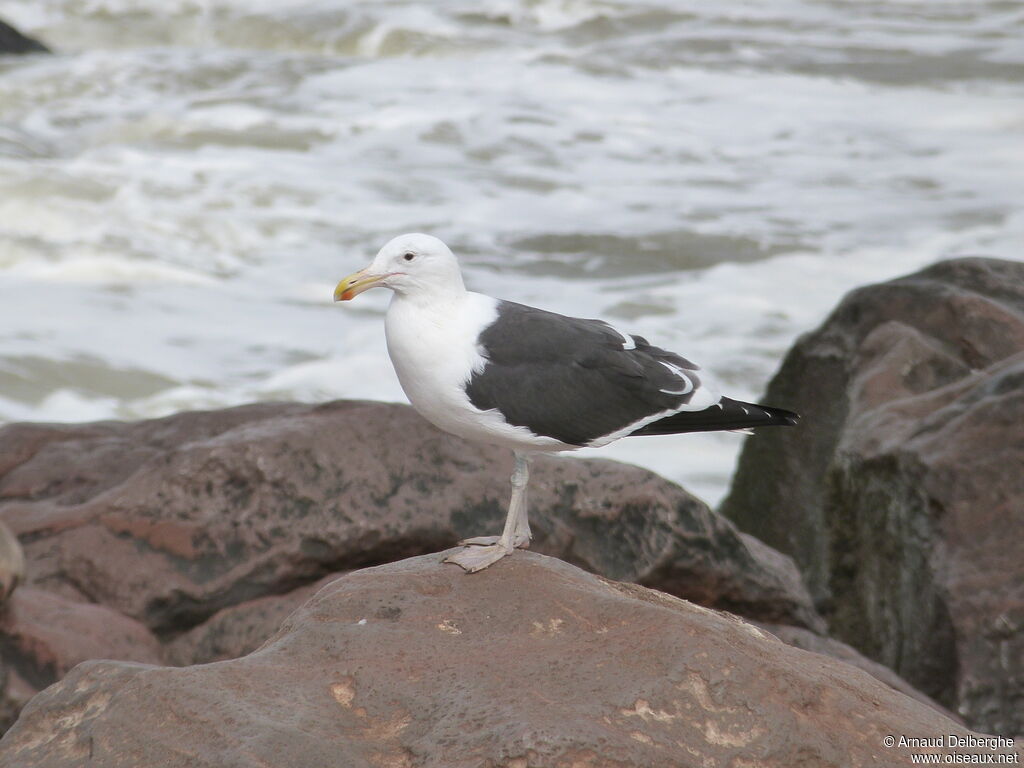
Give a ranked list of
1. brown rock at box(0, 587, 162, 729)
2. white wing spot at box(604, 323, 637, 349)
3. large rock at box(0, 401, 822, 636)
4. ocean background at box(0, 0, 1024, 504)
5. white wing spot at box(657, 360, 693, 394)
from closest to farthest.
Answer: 1. white wing spot at box(657, 360, 693, 394)
2. white wing spot at box(604, 323, 637, 349)
3. brown rock at box(0, 587, 162, 729)
4. large rock at box(0, 401, 822, 636)
5. ocean background at box(0, 0, 1024, 504)

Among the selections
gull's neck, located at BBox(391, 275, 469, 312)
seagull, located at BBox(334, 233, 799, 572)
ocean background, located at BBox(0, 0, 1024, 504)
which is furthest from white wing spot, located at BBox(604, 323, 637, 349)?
ocean background, located at BBox(0, 0, 1024, 504)

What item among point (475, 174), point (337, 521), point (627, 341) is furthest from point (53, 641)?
point (475, 174)

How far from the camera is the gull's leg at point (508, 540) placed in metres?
3.82

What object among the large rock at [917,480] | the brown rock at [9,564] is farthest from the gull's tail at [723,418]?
the brown rock at [9,564]

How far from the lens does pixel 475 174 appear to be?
49.8 feet

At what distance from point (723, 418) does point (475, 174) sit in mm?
11421

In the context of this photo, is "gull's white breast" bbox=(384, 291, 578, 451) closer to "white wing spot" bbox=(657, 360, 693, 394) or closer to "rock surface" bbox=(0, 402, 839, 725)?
"white wing spot" bbox=(657, 360, 693, 394)

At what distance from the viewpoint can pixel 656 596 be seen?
12.7ft

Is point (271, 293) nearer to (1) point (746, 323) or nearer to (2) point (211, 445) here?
(1) point (746, 323)

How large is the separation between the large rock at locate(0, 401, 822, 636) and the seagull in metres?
1.05

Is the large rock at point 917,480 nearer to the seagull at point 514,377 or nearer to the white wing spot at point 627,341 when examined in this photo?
the seagull at point 514,377

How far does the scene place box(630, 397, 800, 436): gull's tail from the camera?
4074 millimetres

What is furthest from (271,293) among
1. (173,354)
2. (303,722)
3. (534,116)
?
(303,722)

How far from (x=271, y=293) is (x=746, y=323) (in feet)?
14.1
